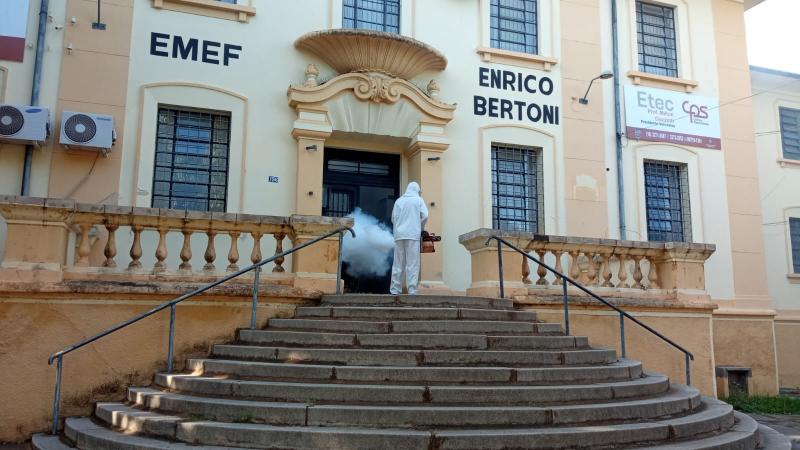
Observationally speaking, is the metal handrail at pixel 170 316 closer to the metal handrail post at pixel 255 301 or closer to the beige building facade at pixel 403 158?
the metal handrail post at pixel 255 301

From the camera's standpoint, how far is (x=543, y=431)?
17.8 ft

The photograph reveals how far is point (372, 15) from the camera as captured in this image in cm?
1202

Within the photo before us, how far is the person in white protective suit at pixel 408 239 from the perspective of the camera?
9.11m

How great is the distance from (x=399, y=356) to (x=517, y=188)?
6.74 metres

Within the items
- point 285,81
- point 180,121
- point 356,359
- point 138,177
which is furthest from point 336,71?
point 356,359

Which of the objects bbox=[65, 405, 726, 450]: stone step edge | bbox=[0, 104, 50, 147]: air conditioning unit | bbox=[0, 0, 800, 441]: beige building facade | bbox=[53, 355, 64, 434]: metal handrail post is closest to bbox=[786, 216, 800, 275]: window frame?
bbox=[0, 0, 800, 441]: beige building facade

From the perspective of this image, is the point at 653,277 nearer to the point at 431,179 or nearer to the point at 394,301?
the point at 431,179

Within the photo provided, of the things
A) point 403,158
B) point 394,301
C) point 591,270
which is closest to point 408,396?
point 394,301

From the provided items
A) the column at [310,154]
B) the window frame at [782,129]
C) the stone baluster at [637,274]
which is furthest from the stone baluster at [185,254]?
the window frame at [782,129]

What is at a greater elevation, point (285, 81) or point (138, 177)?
point (285, 81)

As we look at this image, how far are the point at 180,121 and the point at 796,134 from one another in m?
15.1

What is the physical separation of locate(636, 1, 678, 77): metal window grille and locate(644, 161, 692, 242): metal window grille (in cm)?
213

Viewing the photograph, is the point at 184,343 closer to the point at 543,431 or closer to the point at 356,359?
the point at 356,359

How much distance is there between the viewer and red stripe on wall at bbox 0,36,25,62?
9.77 m
